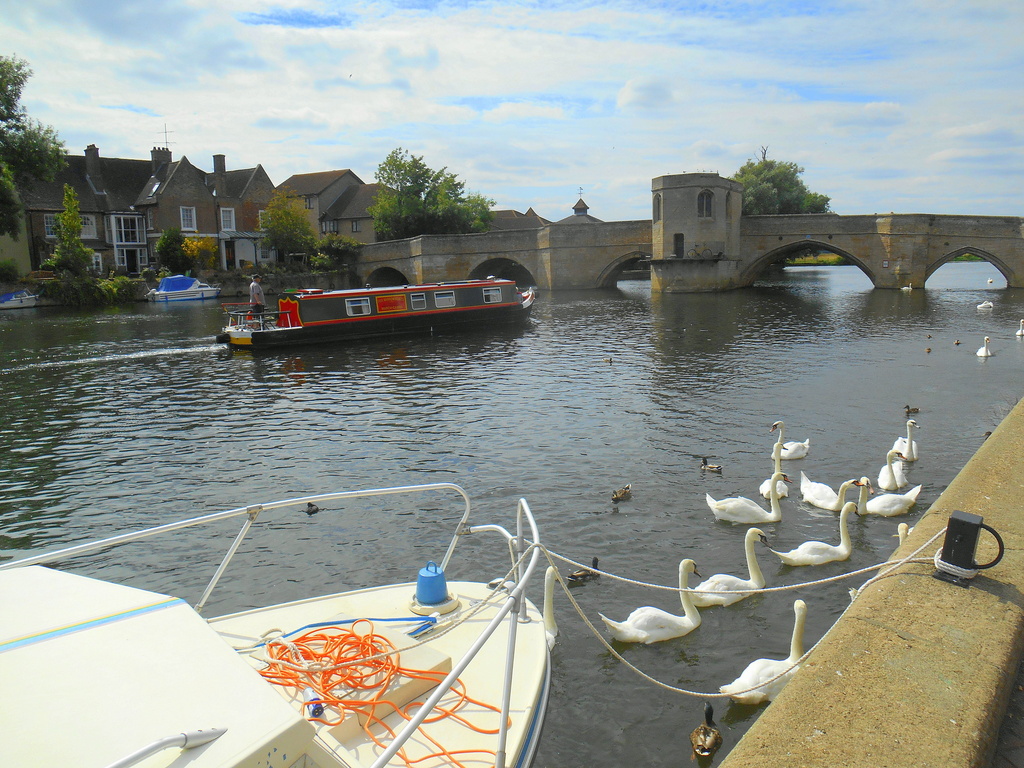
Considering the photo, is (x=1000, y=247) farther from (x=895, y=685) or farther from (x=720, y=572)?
(x=895, y=685)

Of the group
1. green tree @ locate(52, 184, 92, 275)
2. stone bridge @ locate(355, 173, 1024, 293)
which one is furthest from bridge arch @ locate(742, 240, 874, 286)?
green tree @ locate(52, 184, 92, 275)

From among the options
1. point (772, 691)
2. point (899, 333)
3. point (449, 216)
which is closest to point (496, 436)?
point (772, 691)

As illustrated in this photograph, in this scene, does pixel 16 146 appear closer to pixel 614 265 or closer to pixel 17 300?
pixel 17 300

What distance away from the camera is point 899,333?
29.5m

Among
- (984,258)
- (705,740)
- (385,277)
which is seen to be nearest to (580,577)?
(705,740)

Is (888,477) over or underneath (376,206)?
underneath

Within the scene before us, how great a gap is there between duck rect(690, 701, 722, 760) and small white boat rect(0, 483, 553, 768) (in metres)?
1.61

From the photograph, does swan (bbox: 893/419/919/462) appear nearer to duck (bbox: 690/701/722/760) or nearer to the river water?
the river water

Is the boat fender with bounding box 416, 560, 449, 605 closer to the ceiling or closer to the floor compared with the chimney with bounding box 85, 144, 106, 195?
closer to the floor

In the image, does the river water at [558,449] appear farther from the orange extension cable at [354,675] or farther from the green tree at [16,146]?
the green tree at [16,146]

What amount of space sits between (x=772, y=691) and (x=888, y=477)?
6250 mm

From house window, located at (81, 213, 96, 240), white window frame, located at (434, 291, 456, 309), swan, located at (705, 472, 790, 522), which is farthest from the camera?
house window, located at (81, 213, 96, 240)

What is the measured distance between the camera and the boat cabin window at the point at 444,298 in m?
33.4

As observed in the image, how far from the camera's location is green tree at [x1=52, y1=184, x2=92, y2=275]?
52781mm
